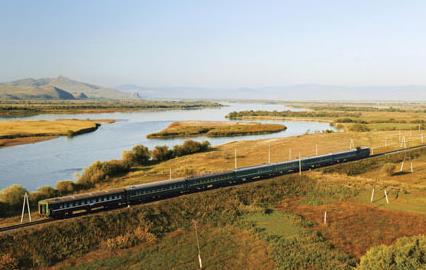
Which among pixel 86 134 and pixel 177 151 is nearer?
pixel 177 151

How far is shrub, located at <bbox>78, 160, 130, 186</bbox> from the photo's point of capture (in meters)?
62.2

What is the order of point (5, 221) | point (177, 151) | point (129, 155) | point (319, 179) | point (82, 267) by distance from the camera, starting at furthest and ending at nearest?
point (177, 151)
point (129, 155)
point (319, 179)
point (5, 221)
point (82, 267)

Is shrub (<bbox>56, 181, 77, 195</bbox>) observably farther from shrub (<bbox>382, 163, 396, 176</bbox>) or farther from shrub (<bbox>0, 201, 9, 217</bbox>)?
shrub (<bbox>382, 163, 396, 176</bbox>)

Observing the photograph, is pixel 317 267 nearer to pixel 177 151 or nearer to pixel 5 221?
pixel 5 221

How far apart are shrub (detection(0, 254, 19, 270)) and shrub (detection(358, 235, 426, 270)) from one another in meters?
27.3

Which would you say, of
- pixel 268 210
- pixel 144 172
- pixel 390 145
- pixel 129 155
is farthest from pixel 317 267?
pixel 390 145

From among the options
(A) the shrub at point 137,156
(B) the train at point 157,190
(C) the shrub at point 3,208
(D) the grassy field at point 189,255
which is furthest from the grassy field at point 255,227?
(C) the shrub at point 3,208

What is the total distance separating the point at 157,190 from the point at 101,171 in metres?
23.2

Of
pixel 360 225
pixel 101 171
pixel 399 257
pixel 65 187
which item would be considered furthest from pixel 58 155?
pixel 399 257

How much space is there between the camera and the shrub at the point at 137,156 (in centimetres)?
7725

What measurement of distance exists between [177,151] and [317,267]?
61243mm

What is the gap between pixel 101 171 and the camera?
6538 centimetres

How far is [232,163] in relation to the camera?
257 feet

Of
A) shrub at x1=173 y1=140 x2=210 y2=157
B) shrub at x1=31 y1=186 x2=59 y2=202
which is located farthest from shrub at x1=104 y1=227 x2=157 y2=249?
shrub at x1=173 y1=140 x2=210 y2=157
